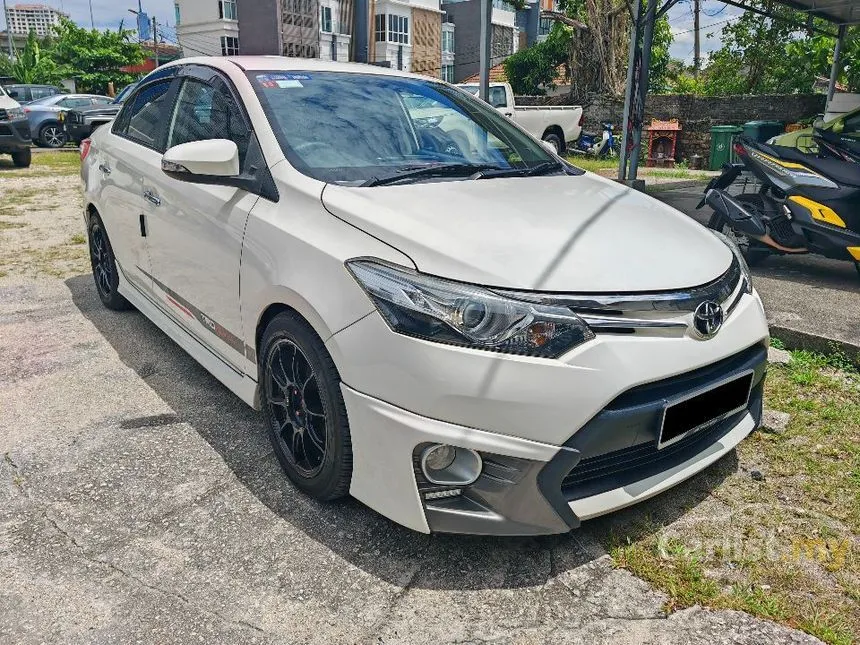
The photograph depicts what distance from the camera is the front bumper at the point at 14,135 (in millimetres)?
12656

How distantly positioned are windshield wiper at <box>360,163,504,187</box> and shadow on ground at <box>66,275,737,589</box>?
3.95 ft

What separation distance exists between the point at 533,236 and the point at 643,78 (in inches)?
311

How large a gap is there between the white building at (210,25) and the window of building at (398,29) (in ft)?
35.3

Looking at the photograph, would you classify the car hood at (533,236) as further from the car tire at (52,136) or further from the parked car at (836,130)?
the car tire at (52,136)

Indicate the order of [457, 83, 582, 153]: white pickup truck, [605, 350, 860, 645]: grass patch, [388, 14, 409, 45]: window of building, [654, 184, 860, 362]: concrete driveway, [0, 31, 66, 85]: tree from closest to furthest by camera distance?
[605, 350, 860, 645]: grass patch < [654, 184, 860, 362]: concrete driveway < [457, 83, 582, 153]: white pickup truck < [0, 31, 66, 85]: tree < [388, 14, 409, 45]: window of building

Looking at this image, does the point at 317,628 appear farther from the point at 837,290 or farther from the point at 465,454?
the point at 837,290

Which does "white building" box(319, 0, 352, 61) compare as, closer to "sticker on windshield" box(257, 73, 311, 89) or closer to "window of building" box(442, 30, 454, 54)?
"window of building" box(442, 30, 454, 54)

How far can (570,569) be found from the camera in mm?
2311

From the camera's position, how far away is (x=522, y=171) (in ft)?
10.4

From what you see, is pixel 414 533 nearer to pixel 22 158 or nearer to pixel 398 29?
pixel 22 158

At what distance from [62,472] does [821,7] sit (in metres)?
11.7

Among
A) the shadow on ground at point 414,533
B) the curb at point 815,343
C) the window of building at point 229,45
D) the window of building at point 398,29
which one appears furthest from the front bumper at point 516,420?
the window of building at point 398,29

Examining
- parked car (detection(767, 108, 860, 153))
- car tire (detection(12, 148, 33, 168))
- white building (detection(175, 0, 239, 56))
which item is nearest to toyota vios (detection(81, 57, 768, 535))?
parked car (detection(767, 108, 860, 153))

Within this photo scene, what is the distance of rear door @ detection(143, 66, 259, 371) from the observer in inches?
114
